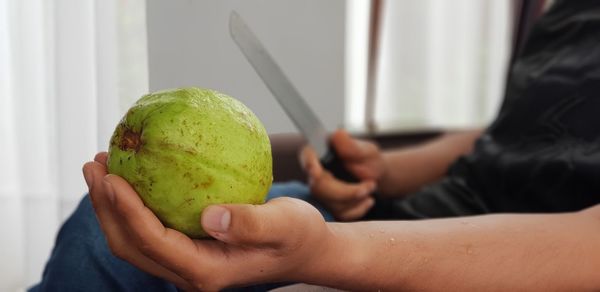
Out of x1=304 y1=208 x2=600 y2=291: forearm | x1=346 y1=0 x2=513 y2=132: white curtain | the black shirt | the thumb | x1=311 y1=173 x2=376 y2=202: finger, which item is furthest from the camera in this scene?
x1=346 y1=0 x2=513 y2=132: white curtain

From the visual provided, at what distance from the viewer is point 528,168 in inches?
30.7

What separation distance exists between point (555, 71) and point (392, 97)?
161 centimetres

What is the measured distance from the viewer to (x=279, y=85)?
577 millimetres

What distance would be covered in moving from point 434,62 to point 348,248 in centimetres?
212

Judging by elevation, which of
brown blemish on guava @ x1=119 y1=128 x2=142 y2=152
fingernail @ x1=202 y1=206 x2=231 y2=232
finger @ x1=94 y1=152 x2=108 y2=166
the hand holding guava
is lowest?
the hand holding guava

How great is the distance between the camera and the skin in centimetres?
38

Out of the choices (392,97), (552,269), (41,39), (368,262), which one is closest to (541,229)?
(552,269)

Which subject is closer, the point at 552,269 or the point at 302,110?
the point at 552,269

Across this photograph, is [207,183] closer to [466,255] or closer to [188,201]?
[188,201]

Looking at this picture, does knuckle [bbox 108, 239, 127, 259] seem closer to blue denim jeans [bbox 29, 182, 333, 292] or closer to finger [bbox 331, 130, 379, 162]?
blue denim jeans [bbox 29, 182, 333, 292]

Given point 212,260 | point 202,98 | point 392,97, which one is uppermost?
point 202,98

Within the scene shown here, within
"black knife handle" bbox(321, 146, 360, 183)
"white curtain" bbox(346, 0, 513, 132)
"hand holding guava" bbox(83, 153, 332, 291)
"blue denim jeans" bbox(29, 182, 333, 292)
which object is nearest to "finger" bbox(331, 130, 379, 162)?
"black knife handle" bbox(321, 146, 360, 183)

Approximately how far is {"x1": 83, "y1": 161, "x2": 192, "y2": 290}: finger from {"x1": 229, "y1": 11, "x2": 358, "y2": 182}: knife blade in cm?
16

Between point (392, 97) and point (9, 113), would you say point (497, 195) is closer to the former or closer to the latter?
point (9, 113)
